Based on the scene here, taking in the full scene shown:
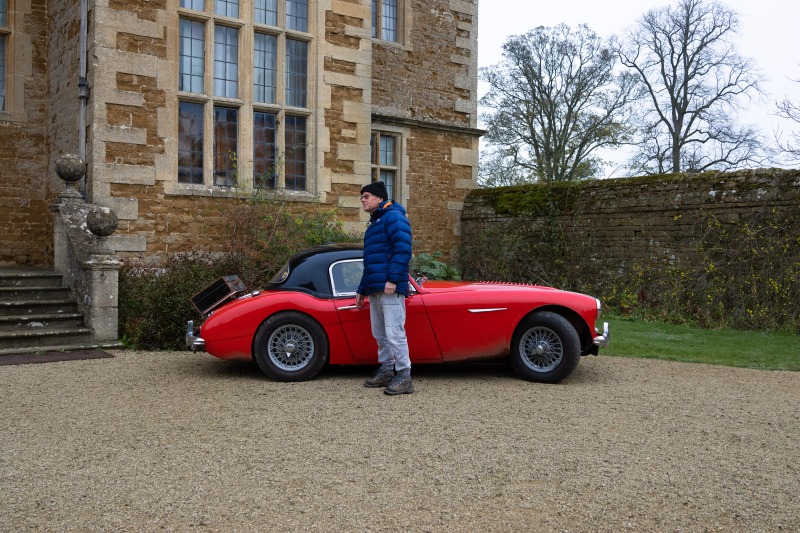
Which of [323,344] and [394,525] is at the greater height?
[323,344]

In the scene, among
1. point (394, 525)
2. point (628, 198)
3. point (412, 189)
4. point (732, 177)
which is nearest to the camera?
point (394, 525)

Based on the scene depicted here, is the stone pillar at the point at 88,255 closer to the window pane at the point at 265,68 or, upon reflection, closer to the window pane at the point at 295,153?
the window pane at the point at 265,68

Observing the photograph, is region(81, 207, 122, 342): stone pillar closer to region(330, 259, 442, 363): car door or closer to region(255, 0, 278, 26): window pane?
A: region(330, 259, 442, 363): car door

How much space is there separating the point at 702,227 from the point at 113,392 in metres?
9.18

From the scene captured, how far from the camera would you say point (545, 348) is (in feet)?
21.7

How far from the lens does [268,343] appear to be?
21.8 ft

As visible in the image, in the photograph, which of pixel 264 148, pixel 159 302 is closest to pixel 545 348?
pixel 159 302

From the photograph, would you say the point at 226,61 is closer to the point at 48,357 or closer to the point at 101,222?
the point at 101,222

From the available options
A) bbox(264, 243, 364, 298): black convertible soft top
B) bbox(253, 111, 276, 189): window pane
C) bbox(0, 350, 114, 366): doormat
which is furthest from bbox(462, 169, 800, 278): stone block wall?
bbox(0, 350, 114, 366): doormat

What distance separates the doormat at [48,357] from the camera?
25.5 feet

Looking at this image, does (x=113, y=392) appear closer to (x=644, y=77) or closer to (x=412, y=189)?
(x=412, y=189)

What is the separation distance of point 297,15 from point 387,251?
6616mm

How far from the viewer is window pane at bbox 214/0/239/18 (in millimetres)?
10797

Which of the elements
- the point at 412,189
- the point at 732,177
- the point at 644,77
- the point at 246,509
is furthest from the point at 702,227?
the point at 644,77
